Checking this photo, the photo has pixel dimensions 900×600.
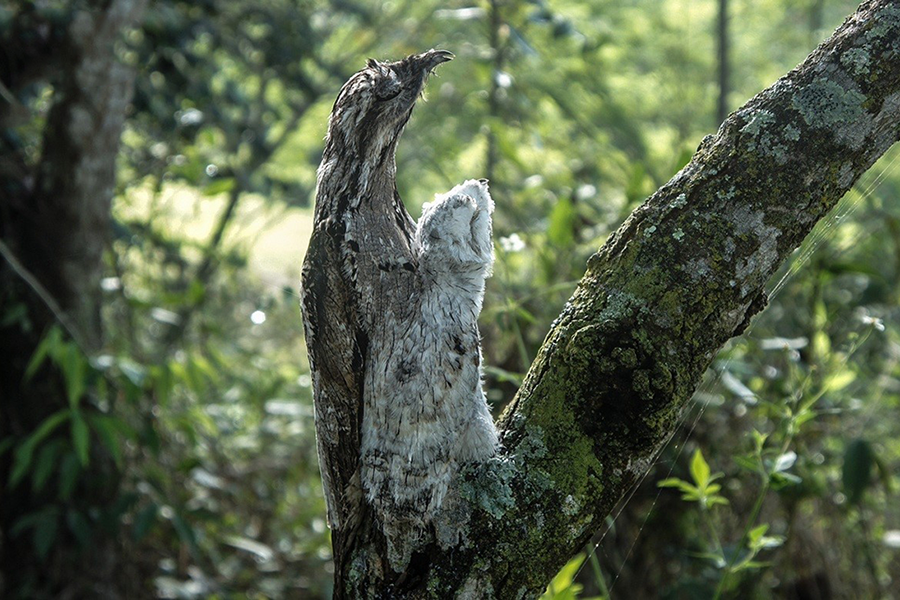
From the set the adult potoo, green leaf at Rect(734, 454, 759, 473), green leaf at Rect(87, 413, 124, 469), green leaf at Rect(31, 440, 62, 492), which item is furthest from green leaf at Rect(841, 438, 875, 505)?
green leaf at Rect(31, 440, 62, 492)

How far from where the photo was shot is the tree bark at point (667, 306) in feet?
4.25

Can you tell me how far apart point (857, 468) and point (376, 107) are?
2.22m

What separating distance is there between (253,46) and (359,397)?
150 inches

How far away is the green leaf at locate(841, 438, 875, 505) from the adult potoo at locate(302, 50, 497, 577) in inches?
74.8

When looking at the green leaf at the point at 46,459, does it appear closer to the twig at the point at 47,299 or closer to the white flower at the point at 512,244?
the twig at the point at 47,299

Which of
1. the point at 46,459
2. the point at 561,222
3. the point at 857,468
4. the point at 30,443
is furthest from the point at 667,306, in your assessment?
the point at 46,459

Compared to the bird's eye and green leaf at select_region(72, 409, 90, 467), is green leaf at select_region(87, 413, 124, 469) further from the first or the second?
the bird's eye

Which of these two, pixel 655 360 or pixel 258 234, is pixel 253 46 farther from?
pixel 655 360

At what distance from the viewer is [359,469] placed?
1444mm

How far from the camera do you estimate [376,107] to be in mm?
1442

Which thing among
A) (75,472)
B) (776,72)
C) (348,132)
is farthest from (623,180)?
(348,132)

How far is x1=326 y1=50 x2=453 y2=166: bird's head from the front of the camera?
56.8 inches

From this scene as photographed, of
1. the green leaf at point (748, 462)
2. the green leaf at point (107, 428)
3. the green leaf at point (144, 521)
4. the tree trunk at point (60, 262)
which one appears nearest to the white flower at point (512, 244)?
the green leaf at point (748, 462)

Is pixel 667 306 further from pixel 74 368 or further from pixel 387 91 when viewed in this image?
pixel 74 368
